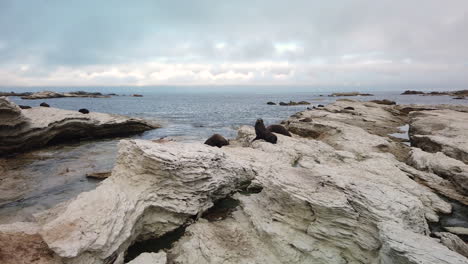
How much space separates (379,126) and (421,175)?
16.2 metres

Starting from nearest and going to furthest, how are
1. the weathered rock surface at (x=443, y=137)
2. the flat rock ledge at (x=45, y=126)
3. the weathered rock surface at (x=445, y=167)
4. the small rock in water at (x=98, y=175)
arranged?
the weathered rock surface at (x=445, y=167), the small rock in water at (x=98, y=175), the weathered rock surface at (x=443, y=137), the flat rock ledge at (x=45, y=126)

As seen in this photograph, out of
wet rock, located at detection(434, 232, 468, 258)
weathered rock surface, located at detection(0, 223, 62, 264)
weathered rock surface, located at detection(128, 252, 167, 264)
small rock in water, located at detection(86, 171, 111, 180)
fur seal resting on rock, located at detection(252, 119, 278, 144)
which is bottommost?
small rock in water, located at detection(86, 171, 111, 180)

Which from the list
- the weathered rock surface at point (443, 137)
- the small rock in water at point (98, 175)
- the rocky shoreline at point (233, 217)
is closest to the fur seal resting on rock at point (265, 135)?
the rocky shoreline at point (233, 217)

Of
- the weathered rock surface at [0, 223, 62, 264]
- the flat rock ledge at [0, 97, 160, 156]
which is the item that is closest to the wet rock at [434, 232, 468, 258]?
the weathered rock surface at [0, 223, 62, 264]

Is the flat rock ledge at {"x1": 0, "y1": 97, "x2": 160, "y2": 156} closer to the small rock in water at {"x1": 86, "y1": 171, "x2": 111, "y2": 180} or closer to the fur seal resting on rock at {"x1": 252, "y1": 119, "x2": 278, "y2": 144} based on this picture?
the small rock in water at {"x1": 86, "y1": 171, "x2": 111, "y2": 180}

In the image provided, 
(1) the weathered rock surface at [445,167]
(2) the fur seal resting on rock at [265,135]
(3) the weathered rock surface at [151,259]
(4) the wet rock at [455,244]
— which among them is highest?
(2) the fur seal resting on rock at [265,135]

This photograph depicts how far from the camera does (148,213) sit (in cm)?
680

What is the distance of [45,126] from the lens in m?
16.8

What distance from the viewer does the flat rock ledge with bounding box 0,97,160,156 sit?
14742 millimetres

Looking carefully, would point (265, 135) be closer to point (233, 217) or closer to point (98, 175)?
point (233, 217)

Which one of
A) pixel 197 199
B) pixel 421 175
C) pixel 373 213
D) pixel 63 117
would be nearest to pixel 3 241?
pixel 197 199

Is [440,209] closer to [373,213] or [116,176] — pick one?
[373,213]

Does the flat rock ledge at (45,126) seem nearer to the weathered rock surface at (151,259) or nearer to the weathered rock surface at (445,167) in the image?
the weathered rock surface at (151,259)

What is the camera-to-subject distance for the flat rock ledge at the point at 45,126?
14.7m
